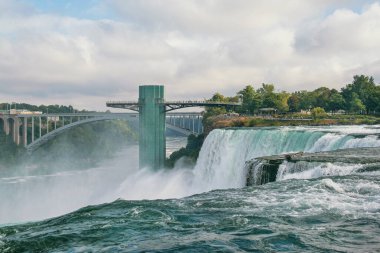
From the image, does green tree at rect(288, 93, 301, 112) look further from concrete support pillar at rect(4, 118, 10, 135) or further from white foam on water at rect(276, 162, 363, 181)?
white foam on water at rect(276, 162, 363, 181)

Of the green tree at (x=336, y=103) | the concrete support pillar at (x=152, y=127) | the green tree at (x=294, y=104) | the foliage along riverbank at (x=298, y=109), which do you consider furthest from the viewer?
the green tree at (x=294, y=104)

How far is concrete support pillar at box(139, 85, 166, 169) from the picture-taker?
52.4 m

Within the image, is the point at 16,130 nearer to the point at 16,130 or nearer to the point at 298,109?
the point at 16,130

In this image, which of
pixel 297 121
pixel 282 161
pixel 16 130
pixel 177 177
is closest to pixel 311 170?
pixel 282 161

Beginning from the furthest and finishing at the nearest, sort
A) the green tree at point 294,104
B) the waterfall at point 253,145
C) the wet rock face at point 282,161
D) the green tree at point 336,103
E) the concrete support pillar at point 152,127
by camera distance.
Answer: the green tree at point 294,104
the green tree at point 336,103
the concrete support pillar at point 152,127
the waterfall at point 253,145
the wet rock face at point 282,161

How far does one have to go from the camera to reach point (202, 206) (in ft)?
44.1

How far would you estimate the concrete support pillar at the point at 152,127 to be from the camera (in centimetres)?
5241

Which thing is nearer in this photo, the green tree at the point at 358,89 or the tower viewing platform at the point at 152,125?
the tower viewing platform at the point at 152,125

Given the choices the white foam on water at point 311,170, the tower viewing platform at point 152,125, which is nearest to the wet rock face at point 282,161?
the white foam on water at point 311,170

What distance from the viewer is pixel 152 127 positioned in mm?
52469

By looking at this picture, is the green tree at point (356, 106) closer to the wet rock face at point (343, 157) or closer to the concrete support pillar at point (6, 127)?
the wet rock face at point (343, 157)

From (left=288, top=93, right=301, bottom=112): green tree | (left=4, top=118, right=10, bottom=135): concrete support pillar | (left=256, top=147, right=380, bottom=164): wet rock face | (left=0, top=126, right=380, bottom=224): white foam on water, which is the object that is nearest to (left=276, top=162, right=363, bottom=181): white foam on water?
(left=0, top=126, right=380, bottom=224): white foam on water

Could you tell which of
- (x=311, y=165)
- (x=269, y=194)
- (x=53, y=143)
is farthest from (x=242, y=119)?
(x=53, y=143)

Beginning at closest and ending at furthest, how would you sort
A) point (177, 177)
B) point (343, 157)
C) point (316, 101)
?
point (343, 157), point (177, 177), point (316, 101)
